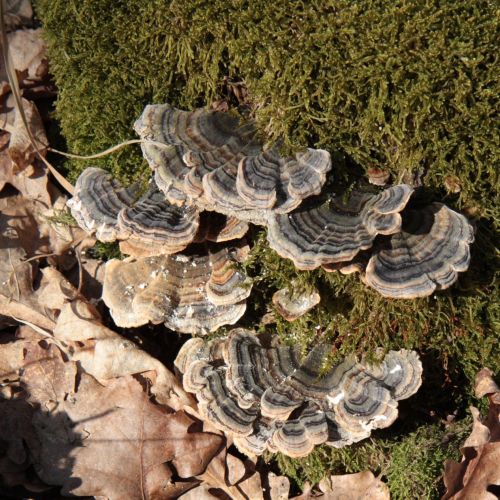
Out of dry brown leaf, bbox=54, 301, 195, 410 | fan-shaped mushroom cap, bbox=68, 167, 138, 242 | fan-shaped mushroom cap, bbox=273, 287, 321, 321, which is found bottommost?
dry brown leaf, bbox=54, 301, 195, 410

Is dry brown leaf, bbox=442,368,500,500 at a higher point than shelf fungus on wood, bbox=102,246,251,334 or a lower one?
lower

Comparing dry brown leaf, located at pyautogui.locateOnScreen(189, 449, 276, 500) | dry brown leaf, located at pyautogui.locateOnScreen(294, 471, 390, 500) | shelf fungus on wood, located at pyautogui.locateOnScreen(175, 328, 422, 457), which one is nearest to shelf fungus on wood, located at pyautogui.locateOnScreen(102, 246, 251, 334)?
shelf fungus on wood, located at pyautogui.locateOnScreen(175, 328, 422, 457)

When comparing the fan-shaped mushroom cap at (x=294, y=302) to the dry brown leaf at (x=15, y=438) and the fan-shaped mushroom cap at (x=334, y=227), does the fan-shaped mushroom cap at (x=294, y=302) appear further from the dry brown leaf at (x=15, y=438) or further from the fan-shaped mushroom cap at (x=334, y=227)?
the dry brown leaf at (x=15, y=438)

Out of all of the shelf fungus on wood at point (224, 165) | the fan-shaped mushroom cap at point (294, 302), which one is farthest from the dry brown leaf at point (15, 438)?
the shelf fungus on wood at point (224, 165)

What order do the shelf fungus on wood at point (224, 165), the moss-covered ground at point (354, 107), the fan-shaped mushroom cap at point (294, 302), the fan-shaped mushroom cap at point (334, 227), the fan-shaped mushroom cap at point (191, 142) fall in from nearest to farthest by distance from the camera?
the fan-shaped mushroom cap at point (334, 227) < the shelf fungus on wood at point (224, 165) < the moss-covered ground at point (354, 107) < the fan-shaped mushroom cap at point (191, 142) < the fan-shaped mushroom cap at point (294, 302)

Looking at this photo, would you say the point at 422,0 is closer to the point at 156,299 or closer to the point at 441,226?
the point at 441,226

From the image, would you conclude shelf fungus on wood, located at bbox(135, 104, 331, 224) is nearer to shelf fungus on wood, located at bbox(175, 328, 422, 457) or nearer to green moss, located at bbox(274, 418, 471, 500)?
shelf fungus on wood, located at bbox(175, 328, 422, 457)

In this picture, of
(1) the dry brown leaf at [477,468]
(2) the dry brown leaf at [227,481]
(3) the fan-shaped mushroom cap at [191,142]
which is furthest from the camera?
(2) the dry brown leaf at [227,481]
